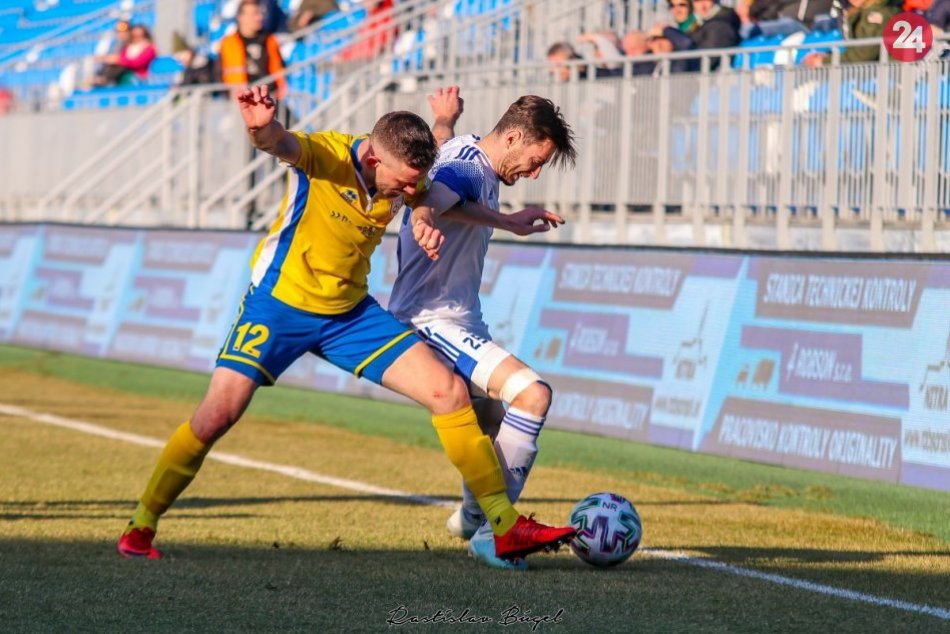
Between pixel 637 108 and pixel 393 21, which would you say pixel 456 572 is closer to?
pixel 637 108

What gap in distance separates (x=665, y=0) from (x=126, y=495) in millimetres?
9104

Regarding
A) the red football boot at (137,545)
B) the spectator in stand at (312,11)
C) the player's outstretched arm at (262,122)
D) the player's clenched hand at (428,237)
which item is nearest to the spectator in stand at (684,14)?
the spectator in stand at (312,11)

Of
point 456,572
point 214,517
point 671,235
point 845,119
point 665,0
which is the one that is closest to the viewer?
point 456,572

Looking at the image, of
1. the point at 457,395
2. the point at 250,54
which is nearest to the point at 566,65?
the point at 250,54

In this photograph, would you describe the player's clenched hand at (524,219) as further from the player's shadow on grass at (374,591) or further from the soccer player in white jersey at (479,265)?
the player's shadow on grass at (374,591)

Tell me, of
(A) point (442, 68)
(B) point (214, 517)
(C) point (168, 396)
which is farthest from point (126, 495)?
(A) point (442, 68)

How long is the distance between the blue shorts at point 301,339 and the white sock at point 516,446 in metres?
0.61

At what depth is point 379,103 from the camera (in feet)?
59.0

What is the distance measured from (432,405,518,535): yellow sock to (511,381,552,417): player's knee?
288 millimetres

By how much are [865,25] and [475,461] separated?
310 inches

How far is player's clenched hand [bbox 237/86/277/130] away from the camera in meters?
6.19

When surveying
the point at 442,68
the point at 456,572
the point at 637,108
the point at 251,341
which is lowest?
the point at 456,572

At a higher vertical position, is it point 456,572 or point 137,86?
point 137,86

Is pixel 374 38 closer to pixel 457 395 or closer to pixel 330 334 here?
pixel 330 334
